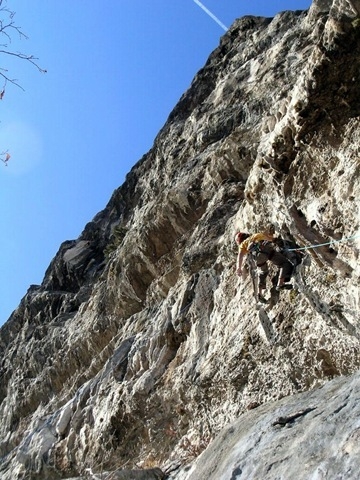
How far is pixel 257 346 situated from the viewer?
866 centimetres

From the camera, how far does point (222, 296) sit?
35.4 feet

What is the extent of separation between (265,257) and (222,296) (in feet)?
7.03

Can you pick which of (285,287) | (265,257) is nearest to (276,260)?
(265,257)

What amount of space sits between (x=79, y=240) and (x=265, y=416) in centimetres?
2842

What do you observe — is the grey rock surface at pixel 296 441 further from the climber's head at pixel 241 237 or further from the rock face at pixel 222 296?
the climber's head at pixel 241 237

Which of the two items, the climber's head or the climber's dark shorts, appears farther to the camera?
the climber's head

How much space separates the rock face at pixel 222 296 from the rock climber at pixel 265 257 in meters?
0.25

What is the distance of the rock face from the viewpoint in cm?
765

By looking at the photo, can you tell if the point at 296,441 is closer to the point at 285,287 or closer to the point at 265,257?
the point at 285,287

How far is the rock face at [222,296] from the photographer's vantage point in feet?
25.1

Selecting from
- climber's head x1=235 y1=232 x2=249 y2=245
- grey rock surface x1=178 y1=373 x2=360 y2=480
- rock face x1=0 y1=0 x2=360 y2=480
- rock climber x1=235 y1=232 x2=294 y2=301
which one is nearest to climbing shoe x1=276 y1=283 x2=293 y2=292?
rock climber x1=235 y1=232 x2=294 y2=301

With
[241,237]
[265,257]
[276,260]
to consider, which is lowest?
[276,260]

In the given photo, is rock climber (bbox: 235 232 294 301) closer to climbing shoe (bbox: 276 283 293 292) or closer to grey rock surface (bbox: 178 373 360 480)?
climbing shoe (bbox: 276 283 293 292)

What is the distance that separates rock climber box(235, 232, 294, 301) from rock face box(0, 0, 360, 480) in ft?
0.81
